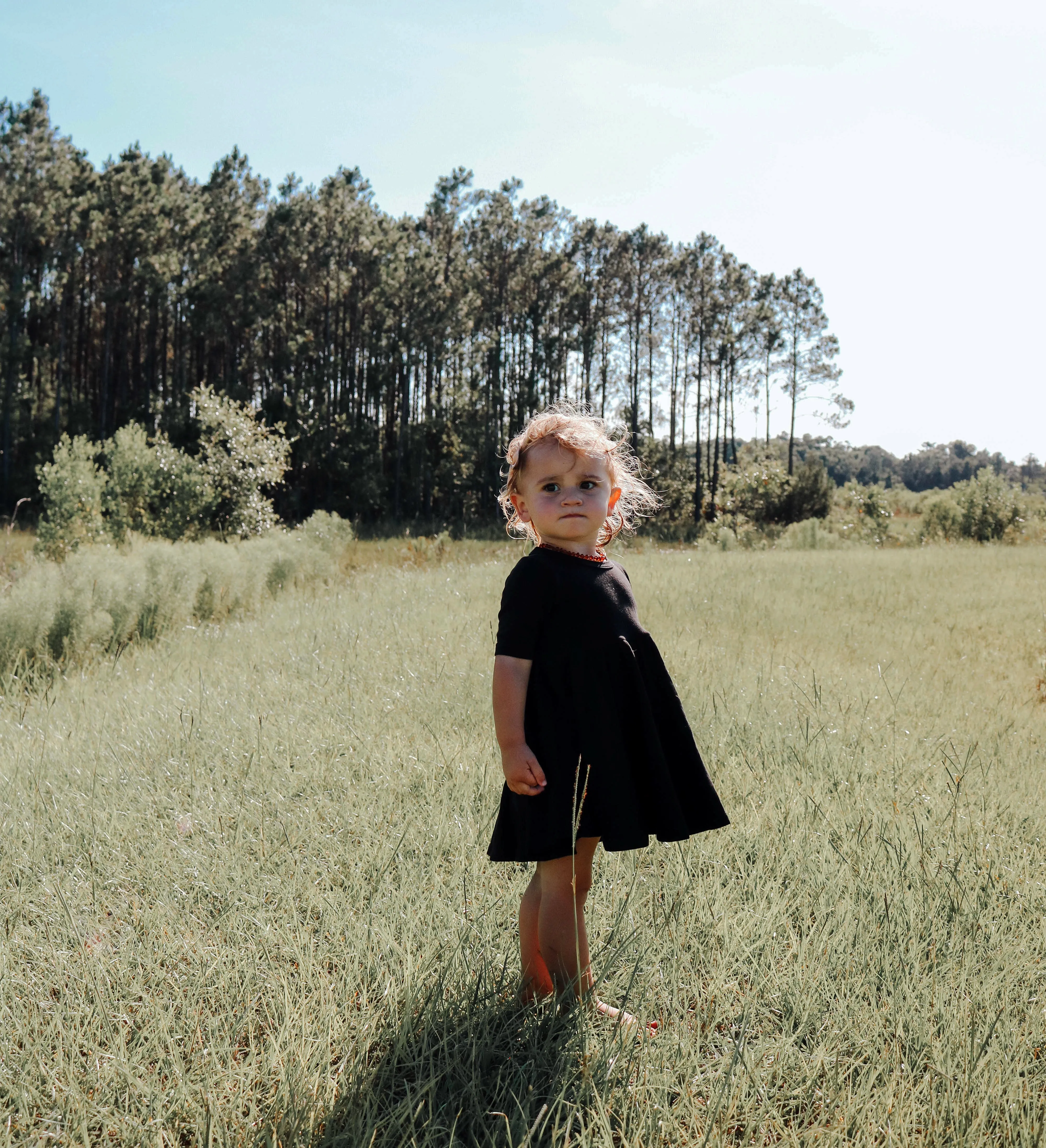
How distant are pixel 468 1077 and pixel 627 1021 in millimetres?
406

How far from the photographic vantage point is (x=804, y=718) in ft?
13.6

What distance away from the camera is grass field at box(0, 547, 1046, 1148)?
1.63m

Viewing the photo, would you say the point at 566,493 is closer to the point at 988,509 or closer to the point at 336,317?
the point at 988,509

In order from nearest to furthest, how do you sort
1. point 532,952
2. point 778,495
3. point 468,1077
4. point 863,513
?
1. point 468,1077
2. point 532,952
3. point 863,513
4. point 778,495

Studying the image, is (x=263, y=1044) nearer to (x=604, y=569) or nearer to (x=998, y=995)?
(x=604, y=569)

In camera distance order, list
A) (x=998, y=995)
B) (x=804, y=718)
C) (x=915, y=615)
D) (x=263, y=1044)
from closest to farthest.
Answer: (x=263, y=1044)
(x=998, y=995)
(x=804, y=718)
(x=915, y=615)

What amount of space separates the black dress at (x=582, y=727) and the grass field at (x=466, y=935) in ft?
0.37

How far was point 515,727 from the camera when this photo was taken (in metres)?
1.82

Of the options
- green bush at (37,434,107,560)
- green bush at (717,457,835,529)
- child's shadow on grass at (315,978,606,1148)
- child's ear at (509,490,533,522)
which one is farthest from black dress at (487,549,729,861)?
green bush at (717,457,835,529)

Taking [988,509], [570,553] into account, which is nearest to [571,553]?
[570,553]

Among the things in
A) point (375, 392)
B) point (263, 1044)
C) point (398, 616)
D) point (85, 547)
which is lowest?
point (263, 1044)

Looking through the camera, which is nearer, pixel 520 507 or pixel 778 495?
pixel 520 507

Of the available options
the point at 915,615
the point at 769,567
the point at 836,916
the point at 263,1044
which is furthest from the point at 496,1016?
the point at 769,567

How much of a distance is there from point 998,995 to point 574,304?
35330mm
